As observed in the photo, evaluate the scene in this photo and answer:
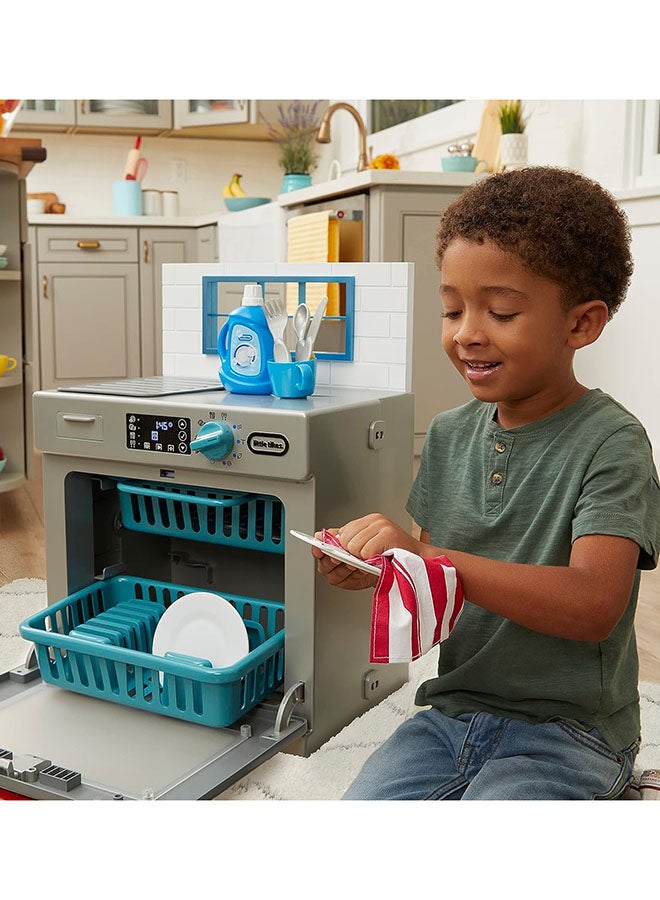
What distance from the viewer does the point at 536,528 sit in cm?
99

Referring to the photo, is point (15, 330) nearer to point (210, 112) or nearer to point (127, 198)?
point (127, 198)

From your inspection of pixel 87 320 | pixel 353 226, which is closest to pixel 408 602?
pixel 353 226

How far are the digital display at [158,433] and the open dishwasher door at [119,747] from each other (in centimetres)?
35

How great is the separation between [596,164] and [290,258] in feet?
3.17

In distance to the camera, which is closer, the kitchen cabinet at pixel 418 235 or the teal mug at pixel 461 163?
the kitchen cabinet at pixel 418 235

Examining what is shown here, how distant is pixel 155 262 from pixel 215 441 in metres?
3.31

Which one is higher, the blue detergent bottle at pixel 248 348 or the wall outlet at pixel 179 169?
the wall outlet at pixel 179 169

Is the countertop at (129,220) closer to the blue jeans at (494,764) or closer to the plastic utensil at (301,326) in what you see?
the plastic utensil at (301,326)

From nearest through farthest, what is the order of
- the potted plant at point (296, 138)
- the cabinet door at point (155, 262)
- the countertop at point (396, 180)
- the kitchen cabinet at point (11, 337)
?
the countertop at point (396, 180)
the kitchen cabinet at point (11, 337)
the potted plant at point (296, 138)
the cabinet door at point (155, 262)

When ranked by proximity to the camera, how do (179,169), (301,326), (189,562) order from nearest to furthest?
(301,326), (189,562), (179,169)

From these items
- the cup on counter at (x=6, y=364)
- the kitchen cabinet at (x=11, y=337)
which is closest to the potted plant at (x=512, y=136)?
the kitchen cabinet at (x=11, y=337)

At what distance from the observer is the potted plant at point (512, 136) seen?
2879 millimetres

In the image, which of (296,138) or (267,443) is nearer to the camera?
(267,443)

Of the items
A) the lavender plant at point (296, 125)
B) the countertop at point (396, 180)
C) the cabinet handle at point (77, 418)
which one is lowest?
the cabinet handle at point (77, 418)
